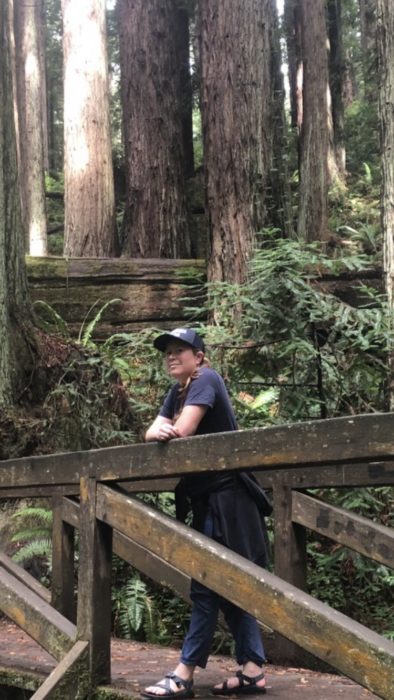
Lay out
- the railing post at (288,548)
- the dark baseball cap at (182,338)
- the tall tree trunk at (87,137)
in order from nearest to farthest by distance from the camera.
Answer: the dark baseball cap at (182,338), the railing post at (288,548), the tall tree trunk at (87,137)

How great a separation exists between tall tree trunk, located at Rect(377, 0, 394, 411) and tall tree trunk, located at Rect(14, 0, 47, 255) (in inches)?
481

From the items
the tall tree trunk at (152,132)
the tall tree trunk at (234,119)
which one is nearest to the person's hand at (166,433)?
the tall tree trunk at (234,119)

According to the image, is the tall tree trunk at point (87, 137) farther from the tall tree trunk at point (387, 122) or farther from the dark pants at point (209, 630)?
the dark pants at point (209, 630)

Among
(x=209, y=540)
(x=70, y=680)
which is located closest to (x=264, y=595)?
(x=209, y=540)

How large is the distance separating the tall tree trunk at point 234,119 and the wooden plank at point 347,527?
5.55 metres

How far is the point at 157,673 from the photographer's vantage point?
3.87m

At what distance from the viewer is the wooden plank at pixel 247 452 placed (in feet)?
8.00

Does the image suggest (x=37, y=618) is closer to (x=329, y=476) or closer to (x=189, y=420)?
(x=189, y=420)

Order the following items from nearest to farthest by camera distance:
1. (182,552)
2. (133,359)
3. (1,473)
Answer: (182,552) < (1,473) < (133,359)

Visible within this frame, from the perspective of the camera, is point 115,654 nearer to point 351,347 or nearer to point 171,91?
point 351,347

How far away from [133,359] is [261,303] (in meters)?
1.93

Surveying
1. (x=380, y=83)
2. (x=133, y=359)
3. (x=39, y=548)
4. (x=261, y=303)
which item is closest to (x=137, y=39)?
(x=380, y=83)

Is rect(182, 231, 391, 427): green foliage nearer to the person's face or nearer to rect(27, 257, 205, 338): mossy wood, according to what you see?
the person's face

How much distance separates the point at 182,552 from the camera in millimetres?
3092
